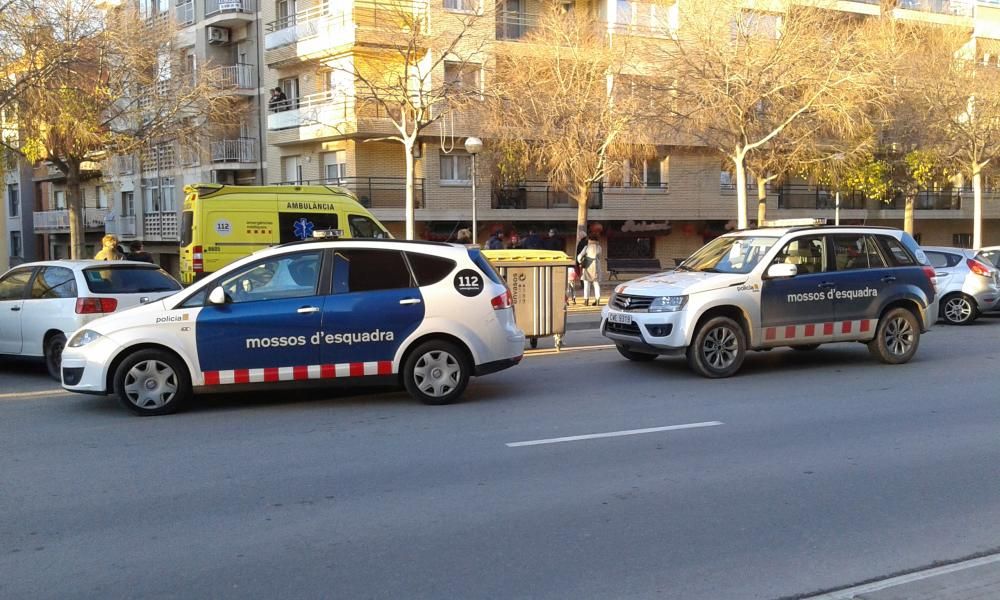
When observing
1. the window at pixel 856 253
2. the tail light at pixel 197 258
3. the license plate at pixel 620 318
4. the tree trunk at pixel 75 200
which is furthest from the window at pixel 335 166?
the window at pixel 856 253

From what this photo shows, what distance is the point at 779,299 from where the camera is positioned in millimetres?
11375

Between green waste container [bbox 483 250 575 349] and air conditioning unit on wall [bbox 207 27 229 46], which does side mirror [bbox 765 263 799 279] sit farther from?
air conditioning unit on wall [bbox 207 27 229 46]

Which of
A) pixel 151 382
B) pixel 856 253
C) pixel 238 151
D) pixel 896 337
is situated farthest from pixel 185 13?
pixel 896 337

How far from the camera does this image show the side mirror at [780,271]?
11.3 m

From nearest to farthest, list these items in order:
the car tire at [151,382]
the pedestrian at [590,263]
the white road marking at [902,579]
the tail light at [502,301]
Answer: the white road marking at [902,579] → the car tire at [151,382] → the tail light at [502,301] → the pedestrian at [590,263]

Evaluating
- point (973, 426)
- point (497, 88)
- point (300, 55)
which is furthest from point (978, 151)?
point (973, 426)

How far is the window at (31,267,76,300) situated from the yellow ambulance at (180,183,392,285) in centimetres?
735

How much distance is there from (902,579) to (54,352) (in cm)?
1033

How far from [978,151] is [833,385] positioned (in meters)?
23.4

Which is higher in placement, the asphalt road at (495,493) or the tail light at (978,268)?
the tail light at (978,268)

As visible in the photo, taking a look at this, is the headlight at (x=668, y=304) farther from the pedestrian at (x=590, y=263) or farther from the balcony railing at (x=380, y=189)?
the balcony railing at (x=380, y=189)

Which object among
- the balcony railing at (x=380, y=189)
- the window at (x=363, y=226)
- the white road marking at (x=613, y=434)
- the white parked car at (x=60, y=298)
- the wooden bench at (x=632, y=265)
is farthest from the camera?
the wooden bench at (x=632, y=265)

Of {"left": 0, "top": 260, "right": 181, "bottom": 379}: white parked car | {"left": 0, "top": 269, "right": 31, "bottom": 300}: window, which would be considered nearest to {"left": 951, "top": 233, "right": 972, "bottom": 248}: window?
{"left": 0, "top": 260, "right": 181, "bottom": 379}: white parked car

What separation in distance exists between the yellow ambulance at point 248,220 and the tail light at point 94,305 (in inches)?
313
